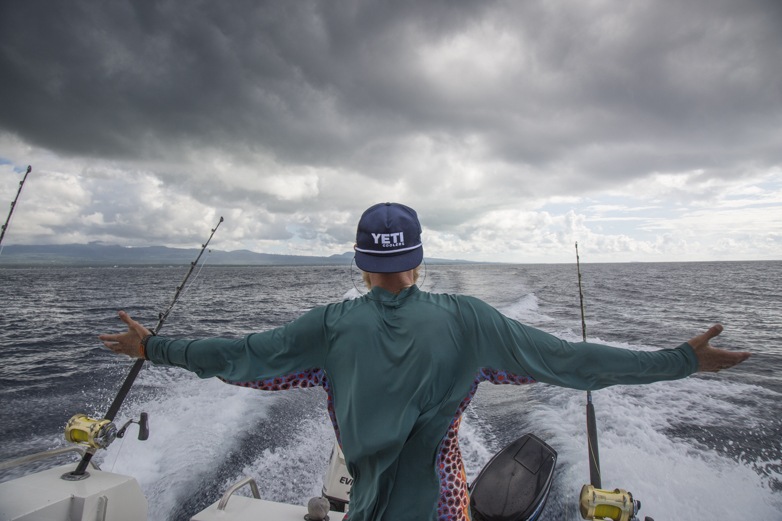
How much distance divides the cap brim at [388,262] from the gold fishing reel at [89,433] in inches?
88.1

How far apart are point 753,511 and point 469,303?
200 inches

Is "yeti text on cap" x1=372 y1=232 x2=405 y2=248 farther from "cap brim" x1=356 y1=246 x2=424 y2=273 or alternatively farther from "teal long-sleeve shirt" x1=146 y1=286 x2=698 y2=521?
"teal long-sleeve shirt" x1=146 y1=286 x2=698 y2=521

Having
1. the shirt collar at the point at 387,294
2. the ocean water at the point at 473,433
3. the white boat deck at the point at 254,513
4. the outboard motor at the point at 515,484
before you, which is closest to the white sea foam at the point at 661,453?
the ocean water at the point at 473,433

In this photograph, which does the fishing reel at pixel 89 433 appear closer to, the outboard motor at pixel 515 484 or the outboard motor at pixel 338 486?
the outboard motor at pixel 338 486

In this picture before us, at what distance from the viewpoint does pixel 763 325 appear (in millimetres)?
15227

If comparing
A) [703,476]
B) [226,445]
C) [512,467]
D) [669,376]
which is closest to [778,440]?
[703,476]

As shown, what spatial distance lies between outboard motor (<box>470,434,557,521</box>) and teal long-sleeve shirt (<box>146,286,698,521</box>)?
191cm

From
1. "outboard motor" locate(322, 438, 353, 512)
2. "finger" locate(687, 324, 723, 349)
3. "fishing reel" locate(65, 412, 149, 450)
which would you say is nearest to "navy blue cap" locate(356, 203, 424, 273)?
"finger" locate(687, 324, 723, 349)

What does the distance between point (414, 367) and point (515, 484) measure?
251cm

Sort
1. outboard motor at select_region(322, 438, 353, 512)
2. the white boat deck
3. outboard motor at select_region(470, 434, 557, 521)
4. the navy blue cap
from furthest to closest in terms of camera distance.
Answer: outboard motor at select_region(322, 438, 353, 512), outboard motor at select_region(470, 434, 557, 521), the white boat deck, the navy blue cap

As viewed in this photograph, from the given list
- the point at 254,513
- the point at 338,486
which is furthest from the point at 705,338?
the point at 338,486

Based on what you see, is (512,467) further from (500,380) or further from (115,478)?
(115,478)

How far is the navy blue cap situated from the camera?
1.37 meters

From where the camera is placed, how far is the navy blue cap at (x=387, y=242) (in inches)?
53.7
